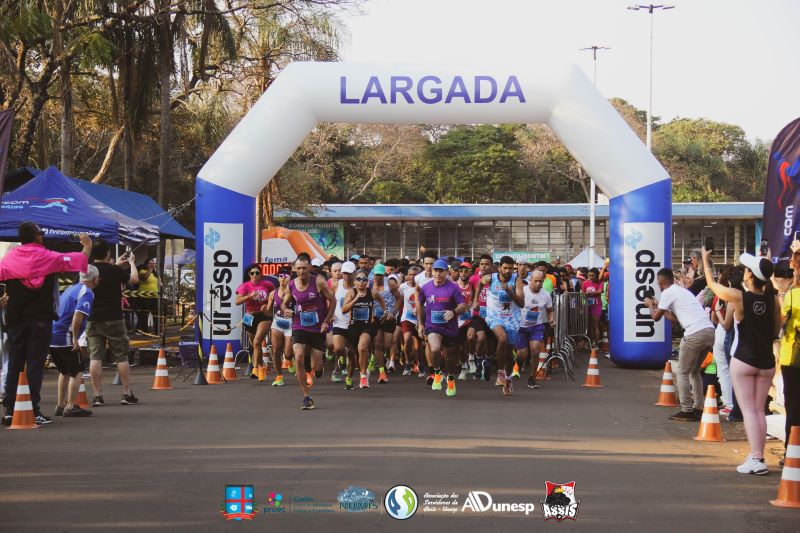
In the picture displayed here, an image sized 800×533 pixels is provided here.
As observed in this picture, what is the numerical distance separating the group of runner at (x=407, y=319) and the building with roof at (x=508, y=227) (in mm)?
31724

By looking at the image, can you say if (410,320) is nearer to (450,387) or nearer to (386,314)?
(386,314)

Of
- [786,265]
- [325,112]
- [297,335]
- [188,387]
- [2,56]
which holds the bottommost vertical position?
[188,387]

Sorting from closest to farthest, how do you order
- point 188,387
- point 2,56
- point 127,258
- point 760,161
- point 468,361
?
1. point 127,258
2. point 188,387
3. point 468,361
4. point 2,56
5. point 760,161

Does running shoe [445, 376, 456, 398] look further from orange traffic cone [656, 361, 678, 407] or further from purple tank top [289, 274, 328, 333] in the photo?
orange traffic cone [656, 361, 678, 407]

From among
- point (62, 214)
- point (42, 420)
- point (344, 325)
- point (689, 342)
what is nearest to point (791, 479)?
point (689, 342)

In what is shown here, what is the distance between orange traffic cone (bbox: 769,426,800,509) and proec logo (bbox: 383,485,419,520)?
2.60 metres

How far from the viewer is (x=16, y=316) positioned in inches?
407

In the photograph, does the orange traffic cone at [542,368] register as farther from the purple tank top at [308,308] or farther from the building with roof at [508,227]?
the building with roof at [508,227]

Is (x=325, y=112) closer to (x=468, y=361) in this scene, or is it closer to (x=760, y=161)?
(x=468, y=361)

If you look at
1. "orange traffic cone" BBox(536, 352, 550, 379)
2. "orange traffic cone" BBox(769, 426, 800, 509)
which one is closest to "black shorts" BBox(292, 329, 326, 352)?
"orange traffic cone" BBox(536, 352, 550, 379)

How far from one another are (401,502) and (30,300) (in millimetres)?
5401

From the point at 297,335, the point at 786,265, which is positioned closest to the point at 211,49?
the point at 297,335

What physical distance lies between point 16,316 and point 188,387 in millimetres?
4379

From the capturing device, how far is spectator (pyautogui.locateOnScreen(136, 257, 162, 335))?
23022 millimetres
